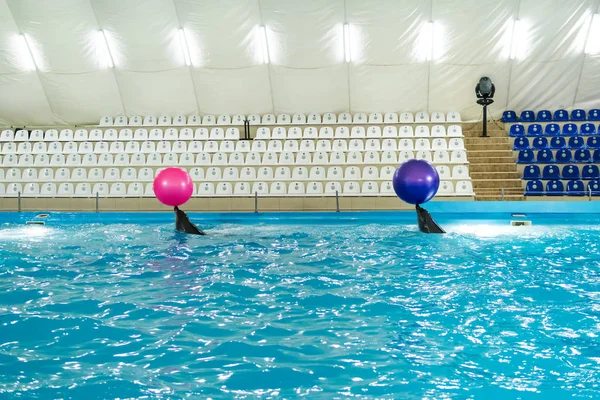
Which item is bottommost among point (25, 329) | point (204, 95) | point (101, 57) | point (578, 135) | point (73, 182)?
point (25, 329)

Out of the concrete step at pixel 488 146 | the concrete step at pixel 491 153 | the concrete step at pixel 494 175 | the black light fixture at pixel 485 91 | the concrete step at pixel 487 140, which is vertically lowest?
the concrete step at pixel 494 175

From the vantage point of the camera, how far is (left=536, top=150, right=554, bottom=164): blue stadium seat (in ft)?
46.0

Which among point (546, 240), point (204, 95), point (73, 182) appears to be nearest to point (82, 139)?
point (73, 182)

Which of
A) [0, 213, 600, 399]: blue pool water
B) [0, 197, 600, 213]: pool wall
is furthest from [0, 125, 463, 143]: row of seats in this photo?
[0, 213, 600, 399]: blue pool water

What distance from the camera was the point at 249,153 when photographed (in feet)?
44.8

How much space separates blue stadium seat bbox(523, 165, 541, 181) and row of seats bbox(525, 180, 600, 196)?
0.30m

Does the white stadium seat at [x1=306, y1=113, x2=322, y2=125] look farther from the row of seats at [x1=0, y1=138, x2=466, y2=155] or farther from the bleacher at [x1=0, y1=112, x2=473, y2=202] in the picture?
the row of seats at [x1=0, y1=138, x2=466, y2=155]

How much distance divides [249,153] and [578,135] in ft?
27.8

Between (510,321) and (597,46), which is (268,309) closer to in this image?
(510,321)

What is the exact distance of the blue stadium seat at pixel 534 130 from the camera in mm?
14688

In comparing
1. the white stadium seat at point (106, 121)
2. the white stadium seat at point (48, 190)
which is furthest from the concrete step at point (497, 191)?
the white stadium seat at point (48, 190)

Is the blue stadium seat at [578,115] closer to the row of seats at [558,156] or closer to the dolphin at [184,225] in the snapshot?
the row of seats at [558,156]

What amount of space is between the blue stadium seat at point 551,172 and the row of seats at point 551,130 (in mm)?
1365

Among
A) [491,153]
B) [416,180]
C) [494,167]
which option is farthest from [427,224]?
[491,153]
